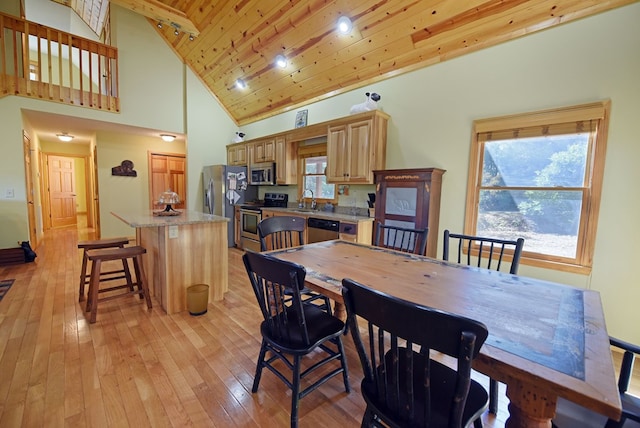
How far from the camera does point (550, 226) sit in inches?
99.1

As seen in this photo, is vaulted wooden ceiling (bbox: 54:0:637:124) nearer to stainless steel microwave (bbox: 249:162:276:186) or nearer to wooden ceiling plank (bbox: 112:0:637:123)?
wooden ceiling plank (bbox: 112:0:637:123)

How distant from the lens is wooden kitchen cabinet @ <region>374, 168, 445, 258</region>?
2.96m

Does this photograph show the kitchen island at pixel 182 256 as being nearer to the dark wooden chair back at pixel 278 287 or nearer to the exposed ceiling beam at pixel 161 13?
the dark wooden chair back at pixel 278 287

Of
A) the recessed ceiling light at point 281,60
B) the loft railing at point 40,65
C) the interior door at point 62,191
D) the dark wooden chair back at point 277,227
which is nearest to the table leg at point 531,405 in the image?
the dark wooden chair back at point 277,227

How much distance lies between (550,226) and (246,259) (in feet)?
8.91

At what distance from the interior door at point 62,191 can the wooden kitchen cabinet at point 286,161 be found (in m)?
6.95

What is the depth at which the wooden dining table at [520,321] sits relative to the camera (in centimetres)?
74

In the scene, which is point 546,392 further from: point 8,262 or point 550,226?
point 8,262

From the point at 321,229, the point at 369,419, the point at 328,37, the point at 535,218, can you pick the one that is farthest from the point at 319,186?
the point at 369,419

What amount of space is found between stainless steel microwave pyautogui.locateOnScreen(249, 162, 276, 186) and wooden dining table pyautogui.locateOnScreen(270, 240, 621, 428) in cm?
338

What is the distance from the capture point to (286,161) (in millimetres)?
4801

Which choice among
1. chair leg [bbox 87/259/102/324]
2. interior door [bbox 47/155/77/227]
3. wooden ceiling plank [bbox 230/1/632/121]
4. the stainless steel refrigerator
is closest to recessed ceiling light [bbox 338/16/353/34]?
wooden ceiling plank [bbox 230/1/632/121]

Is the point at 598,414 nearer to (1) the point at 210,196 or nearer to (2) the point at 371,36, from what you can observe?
(2) the point at 371,36

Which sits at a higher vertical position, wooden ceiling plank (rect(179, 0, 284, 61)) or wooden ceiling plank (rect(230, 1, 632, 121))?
wooden ceiling plank (rect(179, 0, 284, 61))
